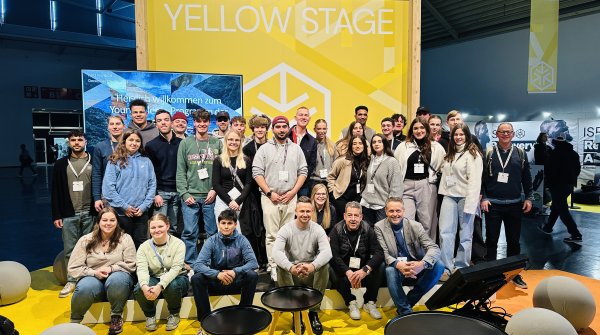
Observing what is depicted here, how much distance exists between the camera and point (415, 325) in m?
1.96

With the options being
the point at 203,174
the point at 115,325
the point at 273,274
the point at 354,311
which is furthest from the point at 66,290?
the point at 354,311

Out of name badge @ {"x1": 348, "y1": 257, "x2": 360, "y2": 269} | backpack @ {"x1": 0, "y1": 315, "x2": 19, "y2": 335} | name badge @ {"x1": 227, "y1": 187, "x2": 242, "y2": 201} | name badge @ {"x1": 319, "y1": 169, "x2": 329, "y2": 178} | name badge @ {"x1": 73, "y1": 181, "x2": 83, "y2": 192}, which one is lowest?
backpack @ {"x1": 0, "y1": 315, "x2": 19, "y2": 335}

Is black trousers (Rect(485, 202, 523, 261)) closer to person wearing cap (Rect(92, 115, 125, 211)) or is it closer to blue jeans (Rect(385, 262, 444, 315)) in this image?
blue jeans (Rect(385, 262, 444, 315))

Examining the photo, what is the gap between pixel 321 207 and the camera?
409 cm

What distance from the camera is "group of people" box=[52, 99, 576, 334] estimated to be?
3.43m

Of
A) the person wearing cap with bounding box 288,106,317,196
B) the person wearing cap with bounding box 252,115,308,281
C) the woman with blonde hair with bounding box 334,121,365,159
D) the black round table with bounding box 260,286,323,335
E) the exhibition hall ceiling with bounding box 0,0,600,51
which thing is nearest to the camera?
the black round table with bounding box 260,286,323,335

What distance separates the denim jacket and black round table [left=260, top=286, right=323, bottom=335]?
1.66 ft

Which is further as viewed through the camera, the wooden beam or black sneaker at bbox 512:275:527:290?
the wooden beam

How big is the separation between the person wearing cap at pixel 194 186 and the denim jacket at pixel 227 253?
0.78 meters

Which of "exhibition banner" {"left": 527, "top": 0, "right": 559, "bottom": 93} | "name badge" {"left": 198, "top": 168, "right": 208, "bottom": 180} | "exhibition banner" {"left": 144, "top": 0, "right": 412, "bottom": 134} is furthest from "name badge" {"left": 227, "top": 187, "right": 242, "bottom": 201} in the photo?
"exhibition banner" {"left": 527, "top": 0, "right": 559, "bottom": 93}

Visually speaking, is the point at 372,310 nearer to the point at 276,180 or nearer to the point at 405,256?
the point at 405,256

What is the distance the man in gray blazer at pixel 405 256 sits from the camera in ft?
11.2

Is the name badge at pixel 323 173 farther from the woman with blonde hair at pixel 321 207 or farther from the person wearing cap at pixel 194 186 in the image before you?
the person wearing cap at pixel 194 186

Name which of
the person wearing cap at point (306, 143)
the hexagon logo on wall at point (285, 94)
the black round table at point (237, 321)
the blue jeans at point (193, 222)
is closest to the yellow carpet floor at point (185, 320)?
the blue jeans at point (193, 222)
